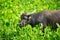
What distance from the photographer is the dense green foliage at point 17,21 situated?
9.65 metres

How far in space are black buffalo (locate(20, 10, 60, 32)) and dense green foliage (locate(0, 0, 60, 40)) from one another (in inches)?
16.6

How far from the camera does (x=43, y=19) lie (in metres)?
11.1

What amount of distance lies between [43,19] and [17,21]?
1376 millimetres

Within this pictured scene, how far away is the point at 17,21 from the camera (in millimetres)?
11992

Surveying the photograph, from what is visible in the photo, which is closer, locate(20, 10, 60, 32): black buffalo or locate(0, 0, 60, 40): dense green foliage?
locate(0, 0, 60, 40): dense green foliage

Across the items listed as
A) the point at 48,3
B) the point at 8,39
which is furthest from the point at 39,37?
the point at 48,3

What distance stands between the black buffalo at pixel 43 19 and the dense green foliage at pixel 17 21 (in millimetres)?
423

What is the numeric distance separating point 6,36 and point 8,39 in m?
0.20

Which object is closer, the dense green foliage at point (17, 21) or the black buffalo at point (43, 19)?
the dense green foliage at point (17, 21)

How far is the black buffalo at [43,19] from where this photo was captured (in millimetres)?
11008

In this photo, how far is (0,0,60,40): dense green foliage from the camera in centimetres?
965

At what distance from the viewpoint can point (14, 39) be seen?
967cm

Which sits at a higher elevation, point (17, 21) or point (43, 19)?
point (43, 19)

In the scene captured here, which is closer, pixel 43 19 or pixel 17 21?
pixel 43 19
